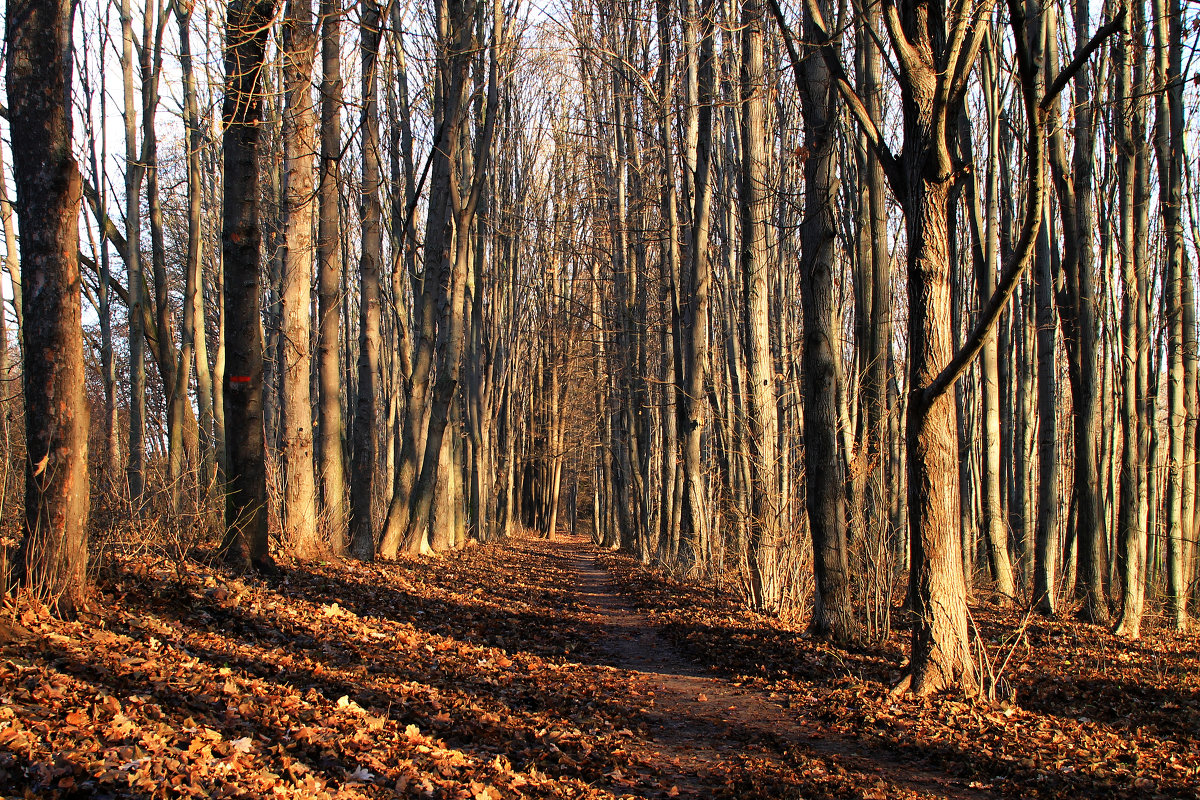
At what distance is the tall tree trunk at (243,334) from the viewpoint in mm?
7832

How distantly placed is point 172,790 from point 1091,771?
→ 461cm

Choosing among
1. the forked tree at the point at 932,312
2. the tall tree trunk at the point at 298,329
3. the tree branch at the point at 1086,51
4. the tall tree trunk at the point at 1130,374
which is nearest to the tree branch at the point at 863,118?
the forked tree at the point at 932,312

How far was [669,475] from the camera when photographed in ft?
55.4

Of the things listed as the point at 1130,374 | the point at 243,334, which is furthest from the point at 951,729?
the point at 1130,374

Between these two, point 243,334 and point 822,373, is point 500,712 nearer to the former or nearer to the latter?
point 822,373

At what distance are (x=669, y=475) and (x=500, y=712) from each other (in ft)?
39.0

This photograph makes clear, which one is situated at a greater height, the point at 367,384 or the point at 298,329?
the point at 298,329

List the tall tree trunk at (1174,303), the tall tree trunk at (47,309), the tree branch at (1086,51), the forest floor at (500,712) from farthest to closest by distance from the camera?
the tall tree trunk at (1174,303)
the tall tree trunk at (47,309)
the tree branch at (1086,51)
the forest floor at (500,712)

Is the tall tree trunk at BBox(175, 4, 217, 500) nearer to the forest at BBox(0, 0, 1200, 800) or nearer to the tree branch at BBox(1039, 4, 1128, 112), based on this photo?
the forest at BBox(0, 0, 1200, 800)

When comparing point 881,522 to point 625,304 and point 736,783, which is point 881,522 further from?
point 625,304

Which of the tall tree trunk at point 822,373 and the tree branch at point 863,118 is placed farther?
the tall tree trunk at point 822,373

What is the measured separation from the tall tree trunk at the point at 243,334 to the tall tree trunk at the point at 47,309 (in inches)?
101

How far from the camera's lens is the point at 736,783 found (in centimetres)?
418

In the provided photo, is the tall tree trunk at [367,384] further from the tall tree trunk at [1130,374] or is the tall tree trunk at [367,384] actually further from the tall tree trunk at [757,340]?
the tall tree trunk at [1130,374]
